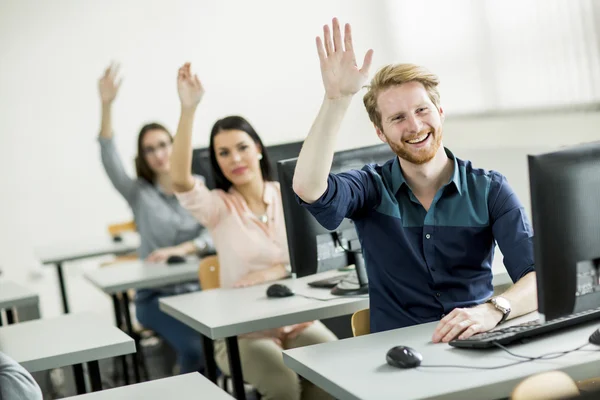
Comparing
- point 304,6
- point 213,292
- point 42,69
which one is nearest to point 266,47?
point 304,6

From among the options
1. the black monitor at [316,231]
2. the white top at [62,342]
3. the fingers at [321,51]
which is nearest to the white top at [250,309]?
the black monitor at [316,231]

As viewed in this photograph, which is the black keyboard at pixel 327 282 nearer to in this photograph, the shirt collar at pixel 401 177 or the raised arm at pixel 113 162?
the shirt collar at pixel 401 177

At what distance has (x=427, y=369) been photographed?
6.06ft

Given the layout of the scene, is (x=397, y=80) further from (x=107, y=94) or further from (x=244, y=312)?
(x=107, y=94)

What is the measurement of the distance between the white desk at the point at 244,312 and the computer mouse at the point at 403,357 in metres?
0.73

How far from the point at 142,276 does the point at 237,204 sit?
649mm

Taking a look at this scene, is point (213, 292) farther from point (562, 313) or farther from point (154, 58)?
point (154, 58)

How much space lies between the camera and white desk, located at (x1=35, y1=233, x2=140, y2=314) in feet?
16.4

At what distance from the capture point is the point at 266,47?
652 cm

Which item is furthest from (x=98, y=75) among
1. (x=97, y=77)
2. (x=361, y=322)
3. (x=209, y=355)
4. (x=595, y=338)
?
(x=595, y=338)

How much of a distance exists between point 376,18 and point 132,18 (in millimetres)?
1712

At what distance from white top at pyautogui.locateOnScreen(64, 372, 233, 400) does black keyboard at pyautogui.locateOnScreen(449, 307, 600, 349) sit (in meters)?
0.54

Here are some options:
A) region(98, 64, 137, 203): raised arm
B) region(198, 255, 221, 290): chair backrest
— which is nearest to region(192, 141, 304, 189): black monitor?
region(198, 255, 221, 290): chair backrest

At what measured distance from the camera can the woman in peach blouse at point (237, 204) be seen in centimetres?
320
